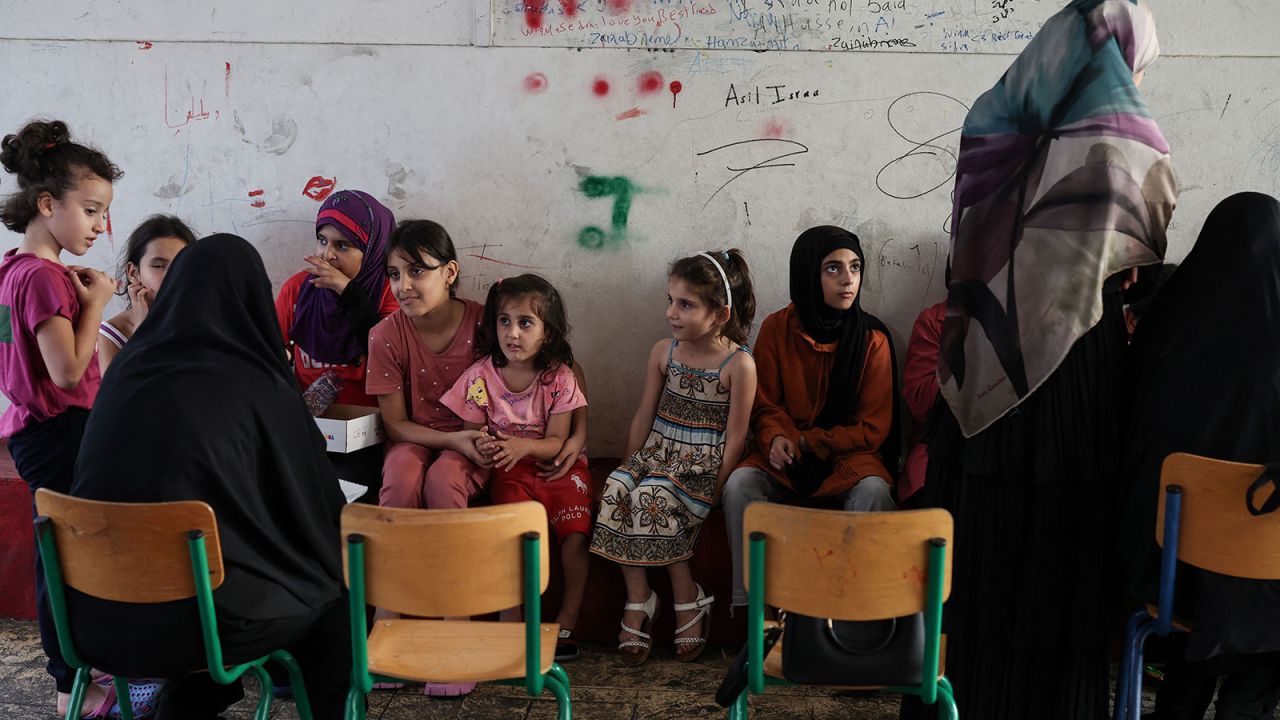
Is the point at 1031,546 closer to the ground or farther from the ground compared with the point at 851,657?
farther from the ground

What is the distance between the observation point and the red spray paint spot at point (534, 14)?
140 inches

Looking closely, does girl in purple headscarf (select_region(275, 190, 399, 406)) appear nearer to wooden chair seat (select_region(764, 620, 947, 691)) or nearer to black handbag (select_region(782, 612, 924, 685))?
wooden chair seat (select_region(764, 620, 947, 691))

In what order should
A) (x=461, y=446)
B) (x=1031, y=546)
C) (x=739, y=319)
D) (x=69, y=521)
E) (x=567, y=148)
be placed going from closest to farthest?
1. (x=69, y=521)
2. (x=1031, y=546)
3. (x=461, y=446)
4. (x=739, y=319)
5. (x=567, y=148)

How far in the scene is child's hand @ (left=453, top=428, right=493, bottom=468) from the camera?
3.10m

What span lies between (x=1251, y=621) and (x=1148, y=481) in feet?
1.13

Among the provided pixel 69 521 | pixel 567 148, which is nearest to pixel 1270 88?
pixel 567 148

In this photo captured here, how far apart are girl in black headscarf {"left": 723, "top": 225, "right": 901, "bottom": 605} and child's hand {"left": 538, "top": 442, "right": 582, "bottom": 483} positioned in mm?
525

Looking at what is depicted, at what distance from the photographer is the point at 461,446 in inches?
123

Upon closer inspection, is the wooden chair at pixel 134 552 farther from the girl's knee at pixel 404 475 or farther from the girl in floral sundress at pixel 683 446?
the girl in floral sundress at pixel 683 446

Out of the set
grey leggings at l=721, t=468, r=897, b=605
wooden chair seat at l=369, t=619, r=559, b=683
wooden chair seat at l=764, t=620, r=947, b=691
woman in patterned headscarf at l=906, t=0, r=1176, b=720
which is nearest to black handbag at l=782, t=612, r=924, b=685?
wooden chair seat at l=764, t=620, r=947, b=691

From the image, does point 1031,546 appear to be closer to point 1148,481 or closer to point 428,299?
point 1148,481

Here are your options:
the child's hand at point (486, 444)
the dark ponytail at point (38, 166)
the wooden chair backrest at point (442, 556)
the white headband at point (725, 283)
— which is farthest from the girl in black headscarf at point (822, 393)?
the dark ponytail at point (38, 166)

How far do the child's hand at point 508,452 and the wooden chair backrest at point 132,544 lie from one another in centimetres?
125

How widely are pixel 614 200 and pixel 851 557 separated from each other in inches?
85.8
